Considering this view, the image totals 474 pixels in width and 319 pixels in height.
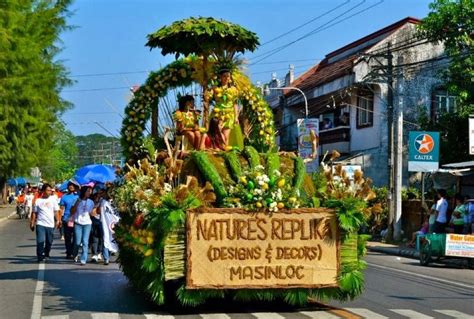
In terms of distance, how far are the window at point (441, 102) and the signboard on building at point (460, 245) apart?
60.2ft

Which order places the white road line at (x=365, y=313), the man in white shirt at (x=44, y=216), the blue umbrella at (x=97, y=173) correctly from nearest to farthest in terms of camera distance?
1. the white road line at (x=365, y=313)
2. the man in white shirt at (x=44, y=216)
3. the blue umbrella at (x=97, y=173)

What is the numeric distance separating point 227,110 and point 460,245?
9453 mm

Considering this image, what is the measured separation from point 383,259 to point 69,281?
10.7 meters

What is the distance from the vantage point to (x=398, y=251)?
84.9 ft

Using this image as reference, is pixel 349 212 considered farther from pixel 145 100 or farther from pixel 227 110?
pixel 145 100

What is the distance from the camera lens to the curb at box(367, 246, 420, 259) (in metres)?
24.6

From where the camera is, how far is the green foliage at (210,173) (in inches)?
419

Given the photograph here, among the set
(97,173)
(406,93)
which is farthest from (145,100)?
(406,93)

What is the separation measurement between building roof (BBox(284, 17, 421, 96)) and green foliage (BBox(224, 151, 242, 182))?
26.2 meters

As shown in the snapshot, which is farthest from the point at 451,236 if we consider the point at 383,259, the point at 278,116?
the point at 278,116

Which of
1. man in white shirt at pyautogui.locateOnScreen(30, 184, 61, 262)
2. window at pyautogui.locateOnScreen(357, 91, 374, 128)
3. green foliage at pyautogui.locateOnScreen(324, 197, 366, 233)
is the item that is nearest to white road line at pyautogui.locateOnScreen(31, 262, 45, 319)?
man in white shirt at pyautogui.locateOnScreen(30, 184, 61, 262)

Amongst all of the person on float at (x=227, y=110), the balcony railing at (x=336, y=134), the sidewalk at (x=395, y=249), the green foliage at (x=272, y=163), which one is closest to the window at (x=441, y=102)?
the balcony railing at (x=336, y=134)

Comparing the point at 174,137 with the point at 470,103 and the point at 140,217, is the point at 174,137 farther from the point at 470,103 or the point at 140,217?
the point at 470,103

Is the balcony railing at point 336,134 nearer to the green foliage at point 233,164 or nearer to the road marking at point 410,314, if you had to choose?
the road marking at point 410,314
